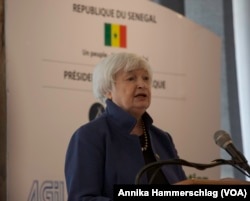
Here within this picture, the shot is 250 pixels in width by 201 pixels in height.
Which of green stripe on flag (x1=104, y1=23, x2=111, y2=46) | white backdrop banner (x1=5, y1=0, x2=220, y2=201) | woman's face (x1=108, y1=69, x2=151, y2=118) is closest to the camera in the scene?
woman's face (x1=108, y1=69, x2=151, y2=118)

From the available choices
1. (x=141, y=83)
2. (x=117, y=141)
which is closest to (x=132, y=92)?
(x=141, y=83)

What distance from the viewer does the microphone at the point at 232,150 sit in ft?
7.55

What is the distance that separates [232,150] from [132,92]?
0.65 metres

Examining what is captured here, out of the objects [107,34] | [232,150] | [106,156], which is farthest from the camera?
[107,34]

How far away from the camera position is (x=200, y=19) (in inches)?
191

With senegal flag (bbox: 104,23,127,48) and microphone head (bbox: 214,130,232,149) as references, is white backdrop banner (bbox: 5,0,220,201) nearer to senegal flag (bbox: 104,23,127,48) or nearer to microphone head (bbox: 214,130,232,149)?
senegal flag (bbox: 104,23,127,48)

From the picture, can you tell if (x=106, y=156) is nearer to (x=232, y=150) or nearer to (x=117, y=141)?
(x=117, y=141)

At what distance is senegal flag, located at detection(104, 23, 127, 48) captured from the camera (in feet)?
12.8

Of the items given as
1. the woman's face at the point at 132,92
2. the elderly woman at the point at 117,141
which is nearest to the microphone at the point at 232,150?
the elderly woman at the point at 117,141

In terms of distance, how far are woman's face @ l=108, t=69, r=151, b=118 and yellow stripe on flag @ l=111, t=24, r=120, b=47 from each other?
3.35ft

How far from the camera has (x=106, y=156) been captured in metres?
2.68

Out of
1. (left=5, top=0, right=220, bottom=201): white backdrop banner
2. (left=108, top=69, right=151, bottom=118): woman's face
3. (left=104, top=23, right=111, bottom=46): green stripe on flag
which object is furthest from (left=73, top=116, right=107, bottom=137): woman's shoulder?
(left=104, top=23, right=111, bottom=46): green stripe on flag

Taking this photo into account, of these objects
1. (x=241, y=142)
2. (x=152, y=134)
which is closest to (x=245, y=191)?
(x=152, y=134)

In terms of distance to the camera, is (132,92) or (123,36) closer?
(132,92)
